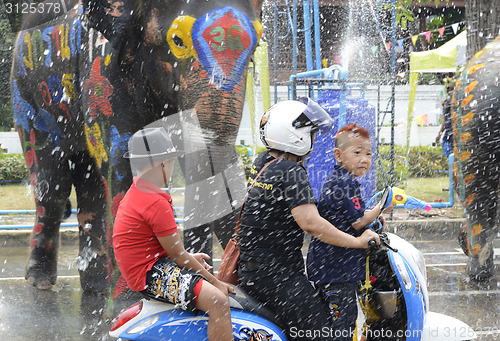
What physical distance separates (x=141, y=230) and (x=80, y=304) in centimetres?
284

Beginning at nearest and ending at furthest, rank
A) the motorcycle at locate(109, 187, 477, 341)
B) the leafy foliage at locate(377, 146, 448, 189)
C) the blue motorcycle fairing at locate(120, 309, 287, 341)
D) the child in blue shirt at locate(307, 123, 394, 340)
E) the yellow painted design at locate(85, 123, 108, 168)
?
1. the blue motorcycle fairing at locate(120, 309, 287, 341)
2. the motorcycle at locate(109, 187, 477, 341)
3. the child in blue shirt at locate(307, 123, 394, 340)
4. the yellow painted design at locate(85, 123, 108, 168)
5. the leafy foliage at locate(377, 146, 448, 189)

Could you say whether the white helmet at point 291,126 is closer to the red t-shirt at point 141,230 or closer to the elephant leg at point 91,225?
the red t-shirt at point 141,230

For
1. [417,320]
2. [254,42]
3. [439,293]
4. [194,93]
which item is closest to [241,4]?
[254,42]

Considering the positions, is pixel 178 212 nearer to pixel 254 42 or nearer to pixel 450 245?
pixel 450 245

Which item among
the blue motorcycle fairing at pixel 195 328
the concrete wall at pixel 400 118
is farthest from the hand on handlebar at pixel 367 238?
the concrete wall at pixel 400 118

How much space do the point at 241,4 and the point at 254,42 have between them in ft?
0.83

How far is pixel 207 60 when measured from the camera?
386 centimetres

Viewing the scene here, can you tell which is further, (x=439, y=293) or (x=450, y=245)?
(x=450, y=245)

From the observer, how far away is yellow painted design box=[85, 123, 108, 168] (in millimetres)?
4422

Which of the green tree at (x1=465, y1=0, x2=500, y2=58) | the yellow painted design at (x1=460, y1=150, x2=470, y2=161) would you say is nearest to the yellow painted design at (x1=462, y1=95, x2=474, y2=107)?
the yellow painted design at (x1=460, y1=150, x2=470, y2=161)

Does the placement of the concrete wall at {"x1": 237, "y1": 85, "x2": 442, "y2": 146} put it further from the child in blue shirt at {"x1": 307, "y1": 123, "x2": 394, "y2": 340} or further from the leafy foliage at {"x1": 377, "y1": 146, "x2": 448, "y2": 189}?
the child in blue shirt at {"x1": 307, "y1": 123, "x2": 394, "y2": 340}

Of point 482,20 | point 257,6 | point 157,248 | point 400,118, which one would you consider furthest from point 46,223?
point 400,118

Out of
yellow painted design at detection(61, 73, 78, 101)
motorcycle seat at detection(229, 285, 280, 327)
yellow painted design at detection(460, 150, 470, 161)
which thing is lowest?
yellow painted design at detection(460, 150, 470, 161)

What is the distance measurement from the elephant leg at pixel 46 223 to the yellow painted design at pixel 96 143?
1261 mm
